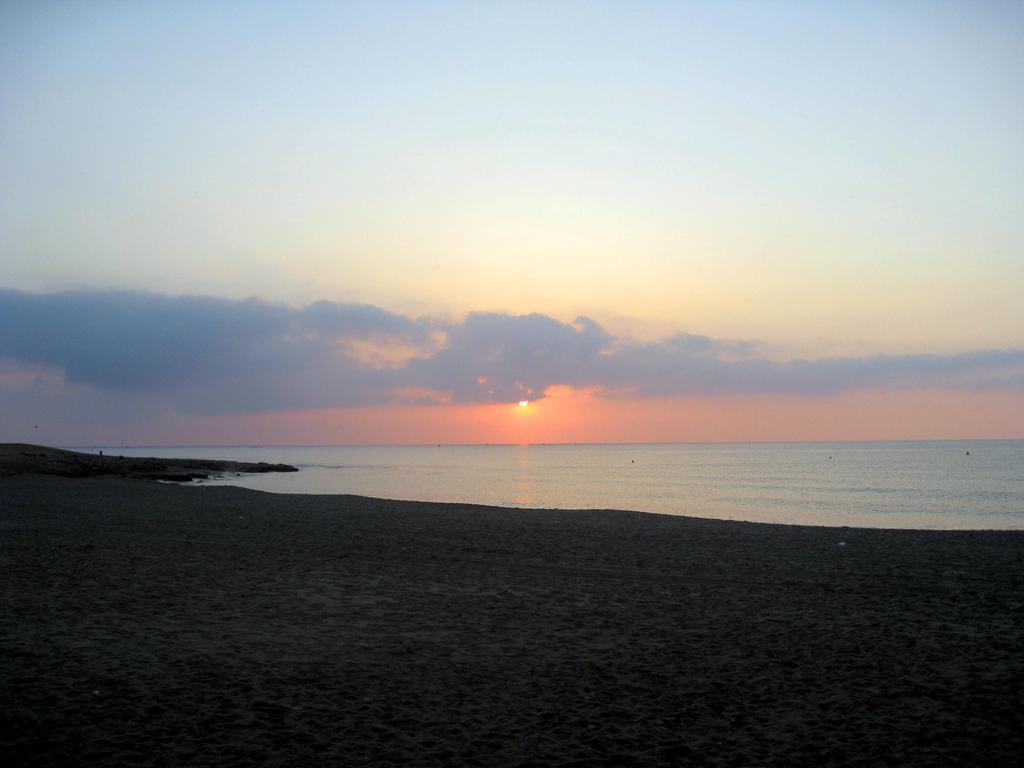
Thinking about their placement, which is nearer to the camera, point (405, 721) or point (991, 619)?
point (405, 721)

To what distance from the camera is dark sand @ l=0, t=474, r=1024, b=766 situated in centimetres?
725

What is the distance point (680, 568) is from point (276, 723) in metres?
11.9

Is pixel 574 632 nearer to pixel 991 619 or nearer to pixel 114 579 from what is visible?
pixel 991 619

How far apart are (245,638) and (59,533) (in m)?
14.4

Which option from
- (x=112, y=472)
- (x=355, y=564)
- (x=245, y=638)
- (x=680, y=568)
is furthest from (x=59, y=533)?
(x=112, y=472)

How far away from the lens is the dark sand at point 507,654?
7.25 meters

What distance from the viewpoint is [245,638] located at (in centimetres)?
1102

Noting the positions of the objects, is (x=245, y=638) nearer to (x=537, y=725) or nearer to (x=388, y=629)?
(x=388, y=629)

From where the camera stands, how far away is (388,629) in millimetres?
11750

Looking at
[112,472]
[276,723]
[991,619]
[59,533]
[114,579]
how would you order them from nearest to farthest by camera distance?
1. [276,723]
2. [991,619]
3. [114,579]
4. [59,533]
5. [112,472]

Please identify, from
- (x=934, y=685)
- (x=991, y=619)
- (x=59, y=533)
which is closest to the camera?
(x=934, y=685)

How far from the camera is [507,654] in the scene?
10438 millimetres

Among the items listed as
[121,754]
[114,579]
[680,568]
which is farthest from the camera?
[680,568]

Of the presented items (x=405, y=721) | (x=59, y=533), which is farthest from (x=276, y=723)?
(x=59, y=533)
